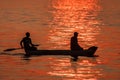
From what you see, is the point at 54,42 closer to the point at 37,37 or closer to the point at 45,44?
the point at 45,44

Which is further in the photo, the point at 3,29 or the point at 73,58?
the point at 3,29

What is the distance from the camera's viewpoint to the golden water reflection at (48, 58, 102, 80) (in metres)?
25.6

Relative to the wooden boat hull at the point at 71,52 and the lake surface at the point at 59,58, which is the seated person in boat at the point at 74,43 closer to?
the wooden boat hull at the point at 71,52

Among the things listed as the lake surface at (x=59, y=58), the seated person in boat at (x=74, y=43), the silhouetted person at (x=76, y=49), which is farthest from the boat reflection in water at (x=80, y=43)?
the seated person in boat at (x=74, y=43)

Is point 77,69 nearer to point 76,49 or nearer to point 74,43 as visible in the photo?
point 74,43

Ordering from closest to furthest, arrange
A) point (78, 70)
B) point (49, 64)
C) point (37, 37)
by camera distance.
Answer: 1. point (78, 70)
2. point (49, 64)
3. point (37, 37)

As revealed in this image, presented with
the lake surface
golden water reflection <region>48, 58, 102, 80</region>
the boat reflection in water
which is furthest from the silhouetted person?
the boat reflection in water

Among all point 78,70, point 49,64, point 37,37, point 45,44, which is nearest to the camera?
point 78,70

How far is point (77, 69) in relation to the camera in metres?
27.5

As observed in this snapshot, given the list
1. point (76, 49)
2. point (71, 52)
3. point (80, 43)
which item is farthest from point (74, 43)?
point (80, 43)

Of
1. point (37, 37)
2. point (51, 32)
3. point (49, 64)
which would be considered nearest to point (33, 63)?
point (49, 64)

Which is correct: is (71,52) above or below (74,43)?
below

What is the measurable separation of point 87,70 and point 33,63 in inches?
130

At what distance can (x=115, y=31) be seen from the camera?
47.3 m
